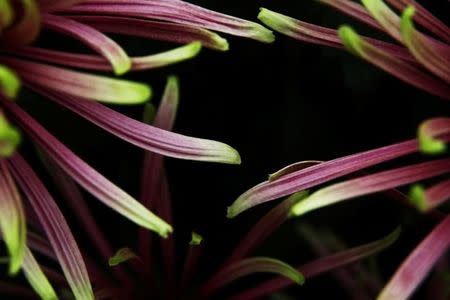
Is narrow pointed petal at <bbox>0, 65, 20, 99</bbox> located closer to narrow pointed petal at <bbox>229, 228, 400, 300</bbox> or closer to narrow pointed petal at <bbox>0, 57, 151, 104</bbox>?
narrow pointed petal at <bbox>0, 57, 151, 104</bbox>

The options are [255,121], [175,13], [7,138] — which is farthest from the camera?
[255,121]

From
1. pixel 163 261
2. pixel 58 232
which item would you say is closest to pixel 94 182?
pixel 58 232

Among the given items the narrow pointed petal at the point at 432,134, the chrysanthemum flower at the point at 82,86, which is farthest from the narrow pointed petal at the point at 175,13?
the narrow pointed petal at the point at 432,134

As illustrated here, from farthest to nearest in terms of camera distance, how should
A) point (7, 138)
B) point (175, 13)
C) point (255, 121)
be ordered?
point (255, 121), point (175, 13), point (7, 138)

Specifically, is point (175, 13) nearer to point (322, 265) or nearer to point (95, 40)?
point (95, 40)

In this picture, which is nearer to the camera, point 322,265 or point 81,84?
point 81,84

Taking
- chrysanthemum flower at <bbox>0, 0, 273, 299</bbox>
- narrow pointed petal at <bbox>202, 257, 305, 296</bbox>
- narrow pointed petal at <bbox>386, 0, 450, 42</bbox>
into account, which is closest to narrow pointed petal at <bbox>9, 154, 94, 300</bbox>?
chrysanthemum flower at <bbox>0, 0, 273, 299</bbox>

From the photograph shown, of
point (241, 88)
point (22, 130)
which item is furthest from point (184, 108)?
point (22, 130)

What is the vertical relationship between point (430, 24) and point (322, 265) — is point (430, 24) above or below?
above

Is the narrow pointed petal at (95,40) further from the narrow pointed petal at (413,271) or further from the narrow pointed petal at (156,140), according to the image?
the narrow pointed petal at (413,271)
